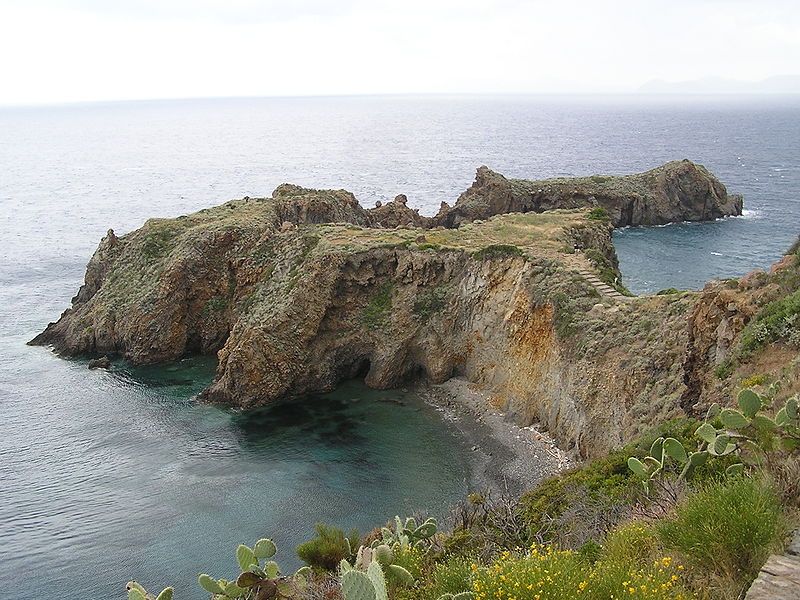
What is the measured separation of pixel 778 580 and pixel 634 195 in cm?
9174

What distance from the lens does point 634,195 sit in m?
93.7

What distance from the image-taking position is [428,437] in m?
40.4

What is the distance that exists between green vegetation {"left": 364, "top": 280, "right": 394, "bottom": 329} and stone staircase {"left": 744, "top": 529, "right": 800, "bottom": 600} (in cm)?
3915

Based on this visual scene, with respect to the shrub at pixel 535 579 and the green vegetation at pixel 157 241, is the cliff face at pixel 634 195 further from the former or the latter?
the shrub at pixel 535 579

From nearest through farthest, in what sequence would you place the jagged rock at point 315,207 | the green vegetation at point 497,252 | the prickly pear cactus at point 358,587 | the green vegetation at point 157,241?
1. the prickly pear cactus at point 358,587
2. the green vegetation at point 497,252
3. the green vegetation at point 157,241
4. the jagged rock at point 315,207

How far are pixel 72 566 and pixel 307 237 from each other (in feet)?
97.5

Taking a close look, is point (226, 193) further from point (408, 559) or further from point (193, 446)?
point (408, 559)

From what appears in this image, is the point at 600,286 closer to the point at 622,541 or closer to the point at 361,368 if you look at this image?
the point at 361,368

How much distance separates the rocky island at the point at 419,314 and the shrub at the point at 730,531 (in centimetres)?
1590

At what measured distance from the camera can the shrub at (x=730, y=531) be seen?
971cm

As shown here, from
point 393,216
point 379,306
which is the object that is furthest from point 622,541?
point 393,216

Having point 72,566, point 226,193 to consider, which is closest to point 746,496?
point 72,566

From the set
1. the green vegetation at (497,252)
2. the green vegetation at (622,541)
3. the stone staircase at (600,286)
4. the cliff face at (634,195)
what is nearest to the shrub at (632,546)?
the green vegetation at (622,541)

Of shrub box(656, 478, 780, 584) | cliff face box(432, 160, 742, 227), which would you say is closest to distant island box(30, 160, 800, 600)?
shrub box(656, 478, 780, 584)
